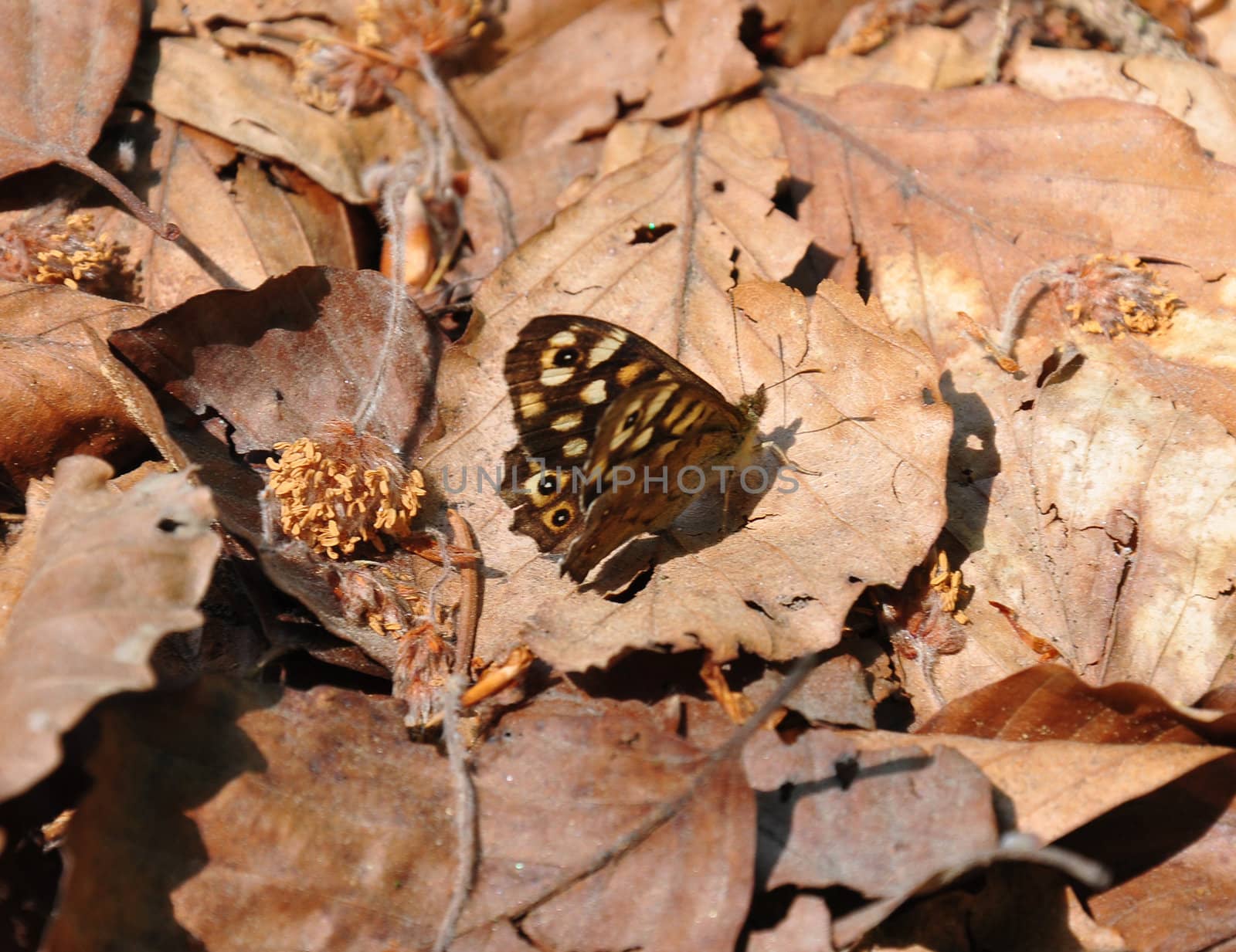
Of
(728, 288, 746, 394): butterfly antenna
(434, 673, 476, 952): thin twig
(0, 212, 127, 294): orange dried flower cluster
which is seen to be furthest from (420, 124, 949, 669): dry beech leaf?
(0, 212, 127, 294): orange dried flower cluster

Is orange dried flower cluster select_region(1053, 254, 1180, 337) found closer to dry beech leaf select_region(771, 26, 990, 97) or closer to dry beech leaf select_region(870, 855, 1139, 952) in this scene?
dry beech leaf select_region(771, 26, 990, 97)

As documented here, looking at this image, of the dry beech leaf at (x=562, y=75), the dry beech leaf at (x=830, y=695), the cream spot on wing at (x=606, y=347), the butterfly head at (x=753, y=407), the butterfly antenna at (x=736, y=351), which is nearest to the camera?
the dry beech leaf at (x=830, y=695)

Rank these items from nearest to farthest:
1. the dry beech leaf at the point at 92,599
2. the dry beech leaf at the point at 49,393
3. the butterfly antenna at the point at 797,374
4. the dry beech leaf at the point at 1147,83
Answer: the dry beech leaf at the point at 92,599 → the dry beech leaf at the point at 49,393 → the butterfly antenna at the point at 797,374 → the dry beech leaf at the point at 1147,83

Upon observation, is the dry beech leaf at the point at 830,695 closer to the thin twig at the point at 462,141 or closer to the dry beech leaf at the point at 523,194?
the dry beech leaf at the point at 523,194

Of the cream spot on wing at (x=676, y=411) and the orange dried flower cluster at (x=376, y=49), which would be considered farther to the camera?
the orange dried flower cluster at (x=376, y=49)

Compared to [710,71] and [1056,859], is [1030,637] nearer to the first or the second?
[1056,859]

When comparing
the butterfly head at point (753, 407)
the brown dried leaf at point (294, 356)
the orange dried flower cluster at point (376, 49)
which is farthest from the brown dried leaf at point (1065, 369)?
the brown dried leaf at point (294, 356)

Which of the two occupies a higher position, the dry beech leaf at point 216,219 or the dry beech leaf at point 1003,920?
the dry beech leaf at point 216,219
